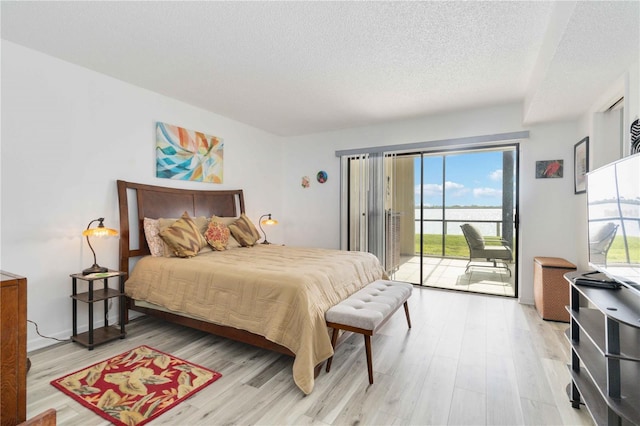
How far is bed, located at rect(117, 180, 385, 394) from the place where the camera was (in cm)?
212

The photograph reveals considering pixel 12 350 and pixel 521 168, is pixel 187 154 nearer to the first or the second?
pixel 12 350

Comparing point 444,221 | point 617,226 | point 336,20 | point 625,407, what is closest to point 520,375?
point 625,407

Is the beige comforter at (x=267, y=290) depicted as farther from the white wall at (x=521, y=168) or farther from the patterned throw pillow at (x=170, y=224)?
the white wall at (x=521, y=168)

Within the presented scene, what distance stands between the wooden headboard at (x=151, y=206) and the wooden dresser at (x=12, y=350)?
2.08m

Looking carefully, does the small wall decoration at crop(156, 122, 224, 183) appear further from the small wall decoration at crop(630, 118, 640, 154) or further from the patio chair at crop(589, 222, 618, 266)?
the small wall decoration at crop(630, 118, 640, 154)

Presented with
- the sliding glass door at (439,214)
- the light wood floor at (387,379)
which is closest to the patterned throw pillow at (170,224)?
the light wood floor at (387,379)

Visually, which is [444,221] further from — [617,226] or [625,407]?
[625,407]

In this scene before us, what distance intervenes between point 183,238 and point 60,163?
1.25m

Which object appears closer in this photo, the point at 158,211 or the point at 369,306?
the point at 369,306

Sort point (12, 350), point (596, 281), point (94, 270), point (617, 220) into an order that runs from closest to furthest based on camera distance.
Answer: point (12, 350) → point (617, 220) → point (596, 281) → point (94, 270)

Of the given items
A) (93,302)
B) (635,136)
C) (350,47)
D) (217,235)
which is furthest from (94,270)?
(635,136)

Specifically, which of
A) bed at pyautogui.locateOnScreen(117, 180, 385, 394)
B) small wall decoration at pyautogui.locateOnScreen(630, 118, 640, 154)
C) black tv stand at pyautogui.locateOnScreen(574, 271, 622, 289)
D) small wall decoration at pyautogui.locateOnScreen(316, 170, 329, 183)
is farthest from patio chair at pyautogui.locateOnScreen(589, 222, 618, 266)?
small wall decoration at pyautogui.locateOnScreen(316, 170, 329, 183)

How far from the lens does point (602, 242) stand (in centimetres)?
177

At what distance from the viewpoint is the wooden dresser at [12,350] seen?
3.79ft
